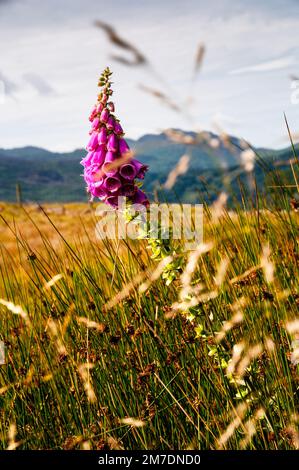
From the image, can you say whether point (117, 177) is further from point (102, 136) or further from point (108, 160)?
point (102, 136)

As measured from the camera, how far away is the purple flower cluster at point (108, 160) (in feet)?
8.67

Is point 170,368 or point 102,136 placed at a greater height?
point 102,136

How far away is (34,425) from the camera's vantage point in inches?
112

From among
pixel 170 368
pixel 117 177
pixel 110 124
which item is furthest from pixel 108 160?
pixel 170 368

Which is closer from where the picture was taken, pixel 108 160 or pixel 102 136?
pixel 108 160

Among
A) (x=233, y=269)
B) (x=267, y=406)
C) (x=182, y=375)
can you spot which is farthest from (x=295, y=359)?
(x=233, y=269)

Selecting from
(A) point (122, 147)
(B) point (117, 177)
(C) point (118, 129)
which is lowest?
(B) point (117, 177)

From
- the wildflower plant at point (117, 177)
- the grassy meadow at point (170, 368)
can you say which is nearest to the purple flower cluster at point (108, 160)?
the wildflower plant at point (117, 177)

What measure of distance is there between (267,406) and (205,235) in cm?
198

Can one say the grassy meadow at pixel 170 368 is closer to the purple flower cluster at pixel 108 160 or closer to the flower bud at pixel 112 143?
the purple flower cluster at pixel 108 160

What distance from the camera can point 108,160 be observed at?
2.63 meters

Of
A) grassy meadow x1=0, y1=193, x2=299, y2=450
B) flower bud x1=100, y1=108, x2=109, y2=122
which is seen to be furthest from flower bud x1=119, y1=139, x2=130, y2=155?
grassy meadow x1=0, y1=193, x2=299, y2=450

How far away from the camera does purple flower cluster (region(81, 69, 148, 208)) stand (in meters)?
2.64
